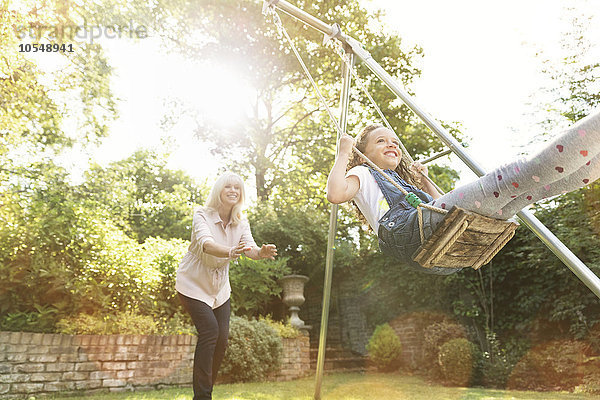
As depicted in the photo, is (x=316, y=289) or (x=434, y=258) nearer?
(x=434, y=258)

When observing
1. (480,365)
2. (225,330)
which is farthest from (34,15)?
(480,365)

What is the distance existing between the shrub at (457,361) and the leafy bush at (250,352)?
7.80 feet

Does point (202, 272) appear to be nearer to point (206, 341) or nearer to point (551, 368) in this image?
point (206, 341)

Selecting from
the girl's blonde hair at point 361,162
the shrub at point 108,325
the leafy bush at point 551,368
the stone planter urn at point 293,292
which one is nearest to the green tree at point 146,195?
the shrub at point 108,325

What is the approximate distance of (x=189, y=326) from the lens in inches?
238

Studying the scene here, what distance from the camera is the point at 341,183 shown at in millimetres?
2217

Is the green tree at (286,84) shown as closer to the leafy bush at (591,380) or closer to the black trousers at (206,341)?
the leafy bush at (591,380)

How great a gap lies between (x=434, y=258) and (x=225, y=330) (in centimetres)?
152

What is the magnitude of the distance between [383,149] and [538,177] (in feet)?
3.38

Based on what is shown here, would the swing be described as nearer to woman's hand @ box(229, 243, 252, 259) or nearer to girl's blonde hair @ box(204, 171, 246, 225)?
woman's hand @ box(229, 243, 252, 259)

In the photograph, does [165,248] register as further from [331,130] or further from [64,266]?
[331,130]

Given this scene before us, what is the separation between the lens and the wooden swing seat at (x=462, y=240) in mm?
1822

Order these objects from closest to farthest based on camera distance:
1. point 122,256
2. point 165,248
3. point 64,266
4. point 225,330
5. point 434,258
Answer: point 434,258, point 225,330, point 64,266, point 122,256, point 165,248

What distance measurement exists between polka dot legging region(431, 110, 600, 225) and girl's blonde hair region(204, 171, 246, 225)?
62.6 inches
